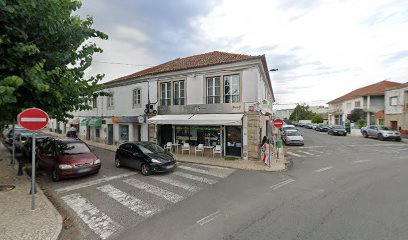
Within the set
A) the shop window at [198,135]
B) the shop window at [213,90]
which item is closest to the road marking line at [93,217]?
the shop window at [198,135]

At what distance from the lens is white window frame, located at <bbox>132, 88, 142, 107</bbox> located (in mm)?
16441

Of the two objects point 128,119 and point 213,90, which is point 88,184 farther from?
point 128,119

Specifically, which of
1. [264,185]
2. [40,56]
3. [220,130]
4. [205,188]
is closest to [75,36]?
[40,56]

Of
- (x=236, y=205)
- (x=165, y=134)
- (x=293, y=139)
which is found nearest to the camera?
(x=236, y=205)

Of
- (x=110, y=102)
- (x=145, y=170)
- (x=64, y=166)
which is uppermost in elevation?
(x=110, y=102)

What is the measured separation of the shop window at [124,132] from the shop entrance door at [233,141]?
9.50 m

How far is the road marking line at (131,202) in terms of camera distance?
508cm

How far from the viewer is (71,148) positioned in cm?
847

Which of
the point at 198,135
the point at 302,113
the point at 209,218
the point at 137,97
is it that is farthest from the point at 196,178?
the point at 302,113

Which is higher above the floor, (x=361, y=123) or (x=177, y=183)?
(x=361, y=123)

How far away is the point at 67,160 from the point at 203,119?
709 centimetres

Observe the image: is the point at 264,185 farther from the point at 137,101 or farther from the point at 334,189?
the point at 137,101

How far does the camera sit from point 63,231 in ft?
13.9

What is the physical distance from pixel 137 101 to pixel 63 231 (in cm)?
1337
